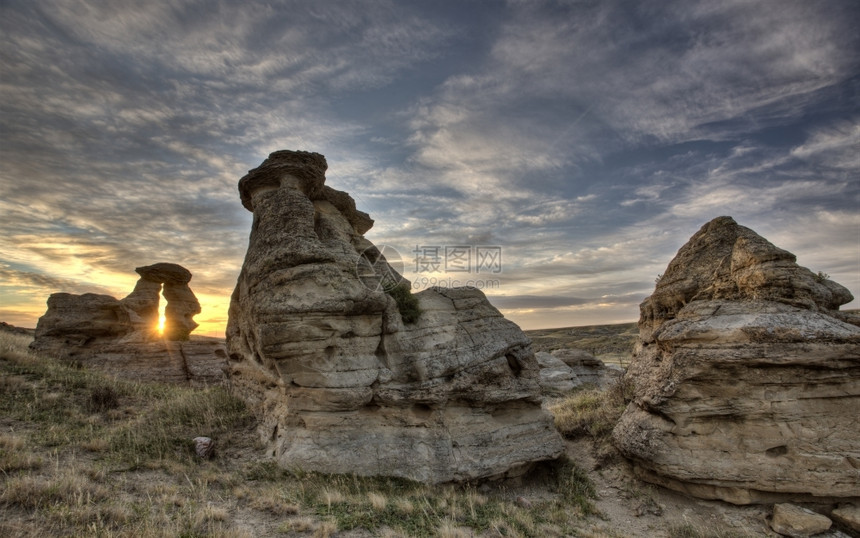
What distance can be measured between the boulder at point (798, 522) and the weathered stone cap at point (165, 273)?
35.6 meters

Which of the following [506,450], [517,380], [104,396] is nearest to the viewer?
[506,450]

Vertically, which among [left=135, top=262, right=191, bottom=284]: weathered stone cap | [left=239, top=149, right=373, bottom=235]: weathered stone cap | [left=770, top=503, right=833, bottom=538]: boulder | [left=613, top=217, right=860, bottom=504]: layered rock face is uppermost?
[left=239, top=149, right=373, bottom=235]: weathered stone cap

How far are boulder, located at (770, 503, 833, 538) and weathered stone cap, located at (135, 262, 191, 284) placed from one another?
35605 mm

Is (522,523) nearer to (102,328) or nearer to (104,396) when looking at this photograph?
(104,396)

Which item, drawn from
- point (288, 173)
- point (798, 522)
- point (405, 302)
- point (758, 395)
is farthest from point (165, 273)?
point (798, 522)

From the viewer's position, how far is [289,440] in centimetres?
1050

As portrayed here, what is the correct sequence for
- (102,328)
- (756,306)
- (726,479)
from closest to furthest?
(726,479) < (756,306) < (102,328)

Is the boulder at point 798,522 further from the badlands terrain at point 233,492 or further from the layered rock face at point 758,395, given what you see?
the layered rock face at point 758,395

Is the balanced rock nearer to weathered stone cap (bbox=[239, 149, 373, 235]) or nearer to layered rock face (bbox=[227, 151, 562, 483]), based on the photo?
weathered stone cap (bbox=[239, 149, 373, 235])

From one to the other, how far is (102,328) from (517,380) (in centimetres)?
2808

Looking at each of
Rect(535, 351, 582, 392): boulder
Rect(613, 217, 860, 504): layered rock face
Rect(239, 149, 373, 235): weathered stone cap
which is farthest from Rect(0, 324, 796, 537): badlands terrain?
Rect(535, 351, 582, 392): boulder

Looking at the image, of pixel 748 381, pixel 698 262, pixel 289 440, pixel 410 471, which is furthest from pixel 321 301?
pixel 698 262

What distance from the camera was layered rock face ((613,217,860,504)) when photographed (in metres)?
8.83

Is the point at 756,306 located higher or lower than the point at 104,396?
higher
